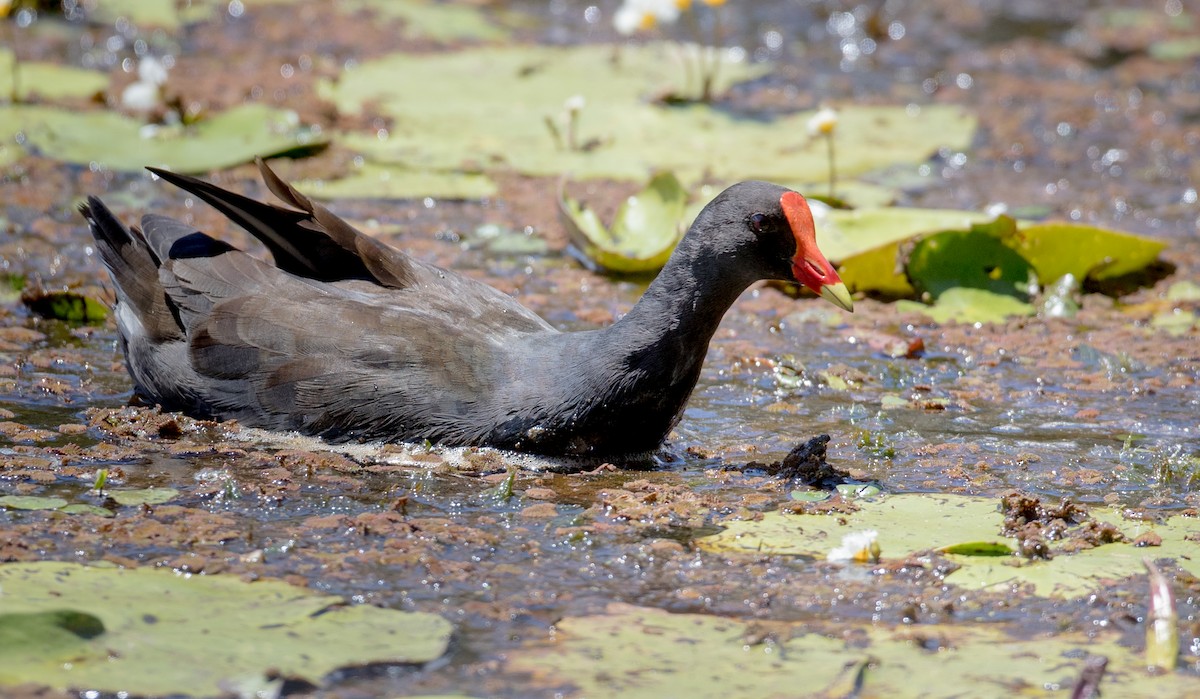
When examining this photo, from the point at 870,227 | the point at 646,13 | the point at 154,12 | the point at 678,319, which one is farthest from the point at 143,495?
the point at 154,12

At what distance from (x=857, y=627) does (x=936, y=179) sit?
15.2 feet

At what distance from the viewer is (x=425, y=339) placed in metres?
4.05

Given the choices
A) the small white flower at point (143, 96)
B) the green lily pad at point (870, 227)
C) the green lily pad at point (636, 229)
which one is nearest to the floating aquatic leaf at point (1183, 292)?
the green lily pad at point (870, 227)

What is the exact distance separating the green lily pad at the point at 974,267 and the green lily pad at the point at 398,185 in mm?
2039

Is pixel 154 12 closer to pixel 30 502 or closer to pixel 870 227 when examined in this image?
pixel 870 227

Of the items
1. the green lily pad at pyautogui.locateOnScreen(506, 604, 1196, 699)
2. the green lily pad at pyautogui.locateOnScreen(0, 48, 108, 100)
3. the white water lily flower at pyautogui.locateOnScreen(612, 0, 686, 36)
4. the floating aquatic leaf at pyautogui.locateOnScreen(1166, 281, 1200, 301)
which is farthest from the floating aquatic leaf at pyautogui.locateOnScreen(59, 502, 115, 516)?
the white water lily flower at pyautogui.locateOnScreen(612, 0, 686, 36)

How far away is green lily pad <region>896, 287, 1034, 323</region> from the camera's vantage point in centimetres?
558

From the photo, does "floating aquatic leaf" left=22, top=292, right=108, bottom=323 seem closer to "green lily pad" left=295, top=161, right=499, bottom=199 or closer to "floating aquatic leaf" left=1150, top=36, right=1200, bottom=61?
"green lily pad" left=295, top=161, right=499, bottom=199

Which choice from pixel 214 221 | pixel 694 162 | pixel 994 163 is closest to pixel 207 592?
pixel 214 221

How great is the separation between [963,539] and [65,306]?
10.4 feet

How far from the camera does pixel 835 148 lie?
7.34 m

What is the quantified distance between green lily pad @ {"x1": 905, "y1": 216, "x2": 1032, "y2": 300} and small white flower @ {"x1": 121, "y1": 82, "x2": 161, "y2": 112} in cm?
366

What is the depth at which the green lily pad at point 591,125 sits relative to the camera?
695 centimetres

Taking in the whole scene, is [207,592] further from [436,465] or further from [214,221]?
[214,221]
